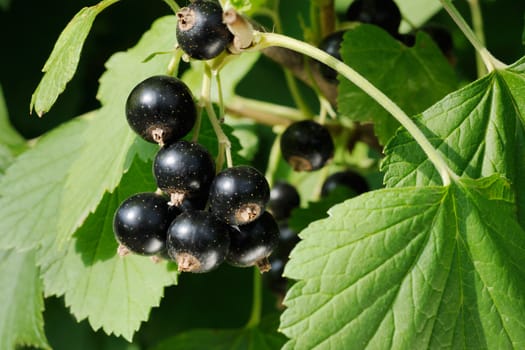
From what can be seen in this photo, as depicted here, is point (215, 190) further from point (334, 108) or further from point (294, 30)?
point (294, 30)

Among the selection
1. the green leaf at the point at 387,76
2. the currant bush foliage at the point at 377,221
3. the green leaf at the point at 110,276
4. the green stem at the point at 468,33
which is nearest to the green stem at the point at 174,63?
the currant bush foliage at the point at 377,221

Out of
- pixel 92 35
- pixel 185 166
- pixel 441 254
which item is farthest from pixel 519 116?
pixel 92 35

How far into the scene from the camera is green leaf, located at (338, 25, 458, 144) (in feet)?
5.56

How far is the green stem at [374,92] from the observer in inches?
50.6

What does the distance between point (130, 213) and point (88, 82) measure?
1.54 meters

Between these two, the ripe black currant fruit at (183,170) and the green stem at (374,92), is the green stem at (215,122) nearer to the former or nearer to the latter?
the ripe black currant fruit at (183,170)

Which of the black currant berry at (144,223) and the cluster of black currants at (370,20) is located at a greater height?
the cluster of black currants at (370,20)

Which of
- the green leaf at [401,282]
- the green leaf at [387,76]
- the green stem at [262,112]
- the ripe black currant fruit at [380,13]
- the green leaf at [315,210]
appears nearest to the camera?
the green leaf at [401,282]

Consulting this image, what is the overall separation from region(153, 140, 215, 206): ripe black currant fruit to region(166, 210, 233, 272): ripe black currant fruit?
45mm

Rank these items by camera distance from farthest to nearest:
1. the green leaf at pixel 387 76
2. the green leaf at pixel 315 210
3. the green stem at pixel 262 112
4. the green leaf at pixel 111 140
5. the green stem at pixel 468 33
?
the green stem at pixel 262 112, the green leaf at pixel 315 210, the green leaf at pixel 387 76, the green leaf at pixel 111 140, the green stem at pixel 468 33

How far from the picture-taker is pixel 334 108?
2078 mm

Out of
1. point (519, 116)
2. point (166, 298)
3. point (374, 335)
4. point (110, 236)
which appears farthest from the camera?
point (166, 298)

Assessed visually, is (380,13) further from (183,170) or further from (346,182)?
(183,170)

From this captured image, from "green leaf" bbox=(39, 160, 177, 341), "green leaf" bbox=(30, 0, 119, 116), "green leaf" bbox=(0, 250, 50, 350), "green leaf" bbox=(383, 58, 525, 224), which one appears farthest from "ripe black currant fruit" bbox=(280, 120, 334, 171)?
"green leaf" bbox=(0, 250, 50, 350)
